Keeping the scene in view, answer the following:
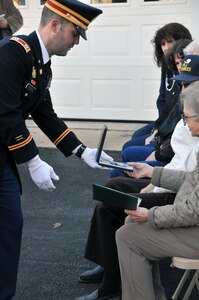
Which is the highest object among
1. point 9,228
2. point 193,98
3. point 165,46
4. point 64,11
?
point 64,11

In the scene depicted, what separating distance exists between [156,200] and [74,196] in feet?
6.84

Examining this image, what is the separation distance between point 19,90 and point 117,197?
756 millimetres

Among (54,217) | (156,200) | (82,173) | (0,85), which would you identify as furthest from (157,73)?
(0,85)

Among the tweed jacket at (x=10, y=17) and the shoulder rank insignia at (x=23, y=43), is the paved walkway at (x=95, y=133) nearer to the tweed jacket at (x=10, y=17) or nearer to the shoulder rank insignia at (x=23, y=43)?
the tweed jacket at (x=10, y=17)

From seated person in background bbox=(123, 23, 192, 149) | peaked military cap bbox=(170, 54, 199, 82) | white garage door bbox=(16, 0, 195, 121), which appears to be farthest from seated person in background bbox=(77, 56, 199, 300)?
white garage door bbox=(16, 0, 195, 121)

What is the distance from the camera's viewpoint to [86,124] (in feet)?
24.1

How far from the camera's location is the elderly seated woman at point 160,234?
254 cm

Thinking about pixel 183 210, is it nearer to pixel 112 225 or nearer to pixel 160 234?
pixel 160 234

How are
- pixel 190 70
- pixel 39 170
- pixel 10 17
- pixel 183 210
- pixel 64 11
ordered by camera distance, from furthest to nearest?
pixel 10 17, pixel 190 70, pixel 39 170, pixel 64 11, pixel 183 210

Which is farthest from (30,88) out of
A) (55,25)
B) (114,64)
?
(114,64)

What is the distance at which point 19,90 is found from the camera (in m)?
2.69

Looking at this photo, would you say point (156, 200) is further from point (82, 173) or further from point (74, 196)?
point (82, 173)

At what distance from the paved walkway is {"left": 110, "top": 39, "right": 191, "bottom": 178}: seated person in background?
90.1 inches

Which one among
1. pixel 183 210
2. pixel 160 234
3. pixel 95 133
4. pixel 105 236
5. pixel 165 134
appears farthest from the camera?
pixel 95 133
